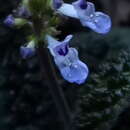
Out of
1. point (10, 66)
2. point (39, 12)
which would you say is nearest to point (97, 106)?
point (39, 12)

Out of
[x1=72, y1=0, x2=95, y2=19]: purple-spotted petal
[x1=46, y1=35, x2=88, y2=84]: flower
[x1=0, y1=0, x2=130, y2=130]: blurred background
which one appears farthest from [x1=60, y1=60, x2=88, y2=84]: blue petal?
[x1=0, y1=0, x2=130, y2=130]: blurred background

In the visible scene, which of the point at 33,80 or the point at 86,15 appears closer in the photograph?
the point at 86,15

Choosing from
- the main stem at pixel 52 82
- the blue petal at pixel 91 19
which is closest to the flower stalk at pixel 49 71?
the main stem at pixel 52 82

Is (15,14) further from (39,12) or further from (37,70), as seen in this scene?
(37,70)

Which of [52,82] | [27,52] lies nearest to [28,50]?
[27,52]

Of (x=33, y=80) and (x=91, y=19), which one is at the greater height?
(x=91, y=19)

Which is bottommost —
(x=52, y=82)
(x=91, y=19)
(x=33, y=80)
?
(x=33, y=80)

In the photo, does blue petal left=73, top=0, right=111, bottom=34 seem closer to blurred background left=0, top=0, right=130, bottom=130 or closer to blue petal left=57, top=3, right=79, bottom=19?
blue petal left=57, top=3, right=79, bottom=19

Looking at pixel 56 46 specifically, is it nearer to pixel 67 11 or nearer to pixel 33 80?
pixel 67 11
